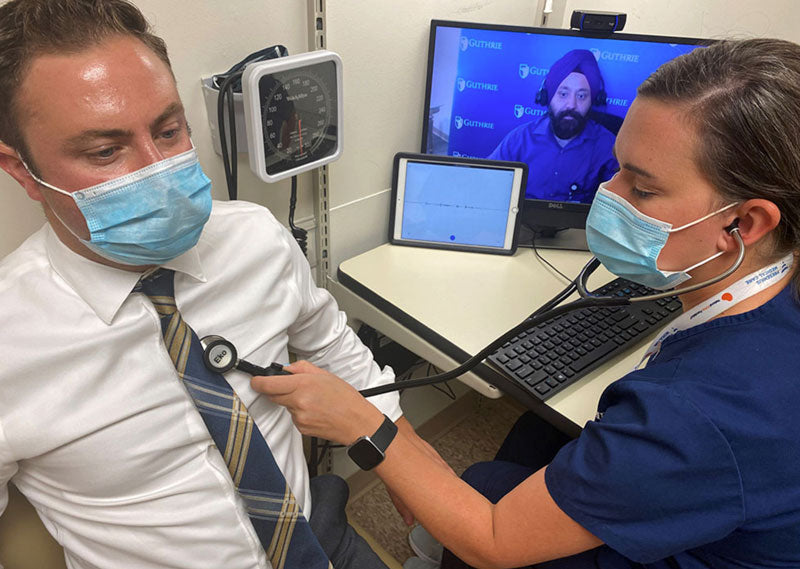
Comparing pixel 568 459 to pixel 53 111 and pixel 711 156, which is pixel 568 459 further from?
pixel 53 111

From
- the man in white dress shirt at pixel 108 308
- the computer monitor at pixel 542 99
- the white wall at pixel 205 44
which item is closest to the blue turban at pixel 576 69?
the computer monitor at pixel 542 99

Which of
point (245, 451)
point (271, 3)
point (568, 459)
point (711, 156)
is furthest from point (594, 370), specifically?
point (271, 3)

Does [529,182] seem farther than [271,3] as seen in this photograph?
Yes

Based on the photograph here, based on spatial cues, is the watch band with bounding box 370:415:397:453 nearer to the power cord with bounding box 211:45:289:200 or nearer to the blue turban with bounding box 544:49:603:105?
the power cord with bounding box 211:45:289:200

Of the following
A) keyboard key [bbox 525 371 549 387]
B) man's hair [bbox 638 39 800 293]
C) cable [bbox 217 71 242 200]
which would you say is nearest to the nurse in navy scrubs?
man's hair [bbox 638 39 800 293]

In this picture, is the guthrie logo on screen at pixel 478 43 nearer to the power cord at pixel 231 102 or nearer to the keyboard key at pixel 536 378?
the power cord at pixel 231 102

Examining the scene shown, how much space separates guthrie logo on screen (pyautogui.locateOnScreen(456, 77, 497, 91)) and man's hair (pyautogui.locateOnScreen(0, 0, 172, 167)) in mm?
842

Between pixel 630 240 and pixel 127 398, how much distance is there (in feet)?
2.60

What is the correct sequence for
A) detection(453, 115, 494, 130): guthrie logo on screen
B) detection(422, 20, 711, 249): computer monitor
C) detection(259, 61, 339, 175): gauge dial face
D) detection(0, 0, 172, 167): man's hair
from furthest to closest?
detection(453, 115, 494, 130): guthrie logo on screen → detection(422, 20, 711, 249): computer monitor → detection(259, 61, 339, 175): gauge dial face → detection(0, 0, 172, 167): man's hair

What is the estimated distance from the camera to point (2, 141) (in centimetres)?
69

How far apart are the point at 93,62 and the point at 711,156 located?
801 mm

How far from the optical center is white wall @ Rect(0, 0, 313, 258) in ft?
2.96

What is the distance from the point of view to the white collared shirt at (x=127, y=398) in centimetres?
74

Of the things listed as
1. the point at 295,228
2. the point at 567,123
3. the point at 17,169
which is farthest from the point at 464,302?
the point at 17,169
